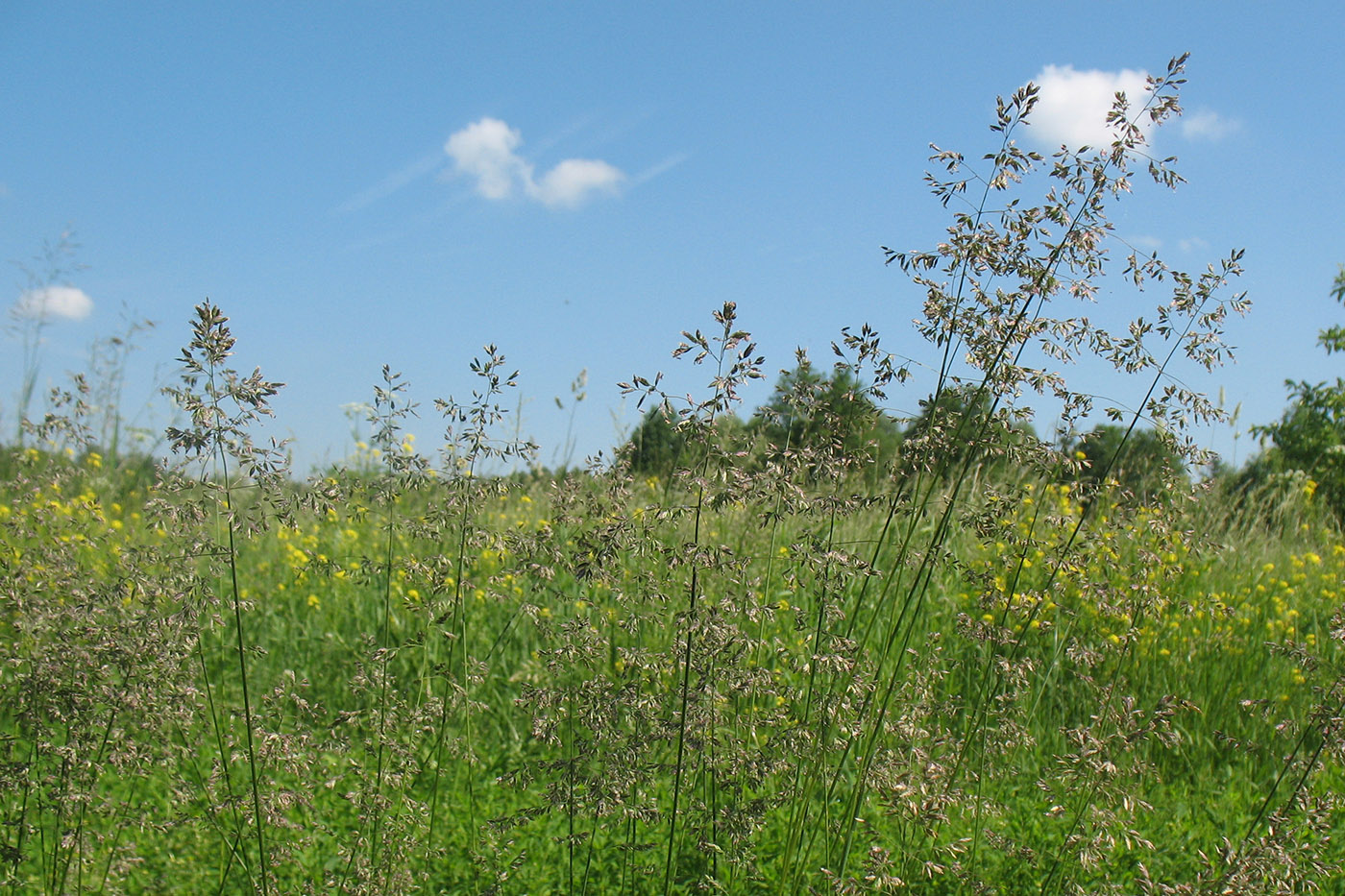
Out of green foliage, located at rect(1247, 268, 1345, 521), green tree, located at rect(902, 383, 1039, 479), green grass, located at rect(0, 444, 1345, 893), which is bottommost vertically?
green grass, located at rect(0, 444, 1345, 893)

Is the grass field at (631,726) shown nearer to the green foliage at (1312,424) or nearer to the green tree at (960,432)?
the green tree at (960,432)

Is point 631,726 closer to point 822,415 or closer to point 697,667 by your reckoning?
point 697,667

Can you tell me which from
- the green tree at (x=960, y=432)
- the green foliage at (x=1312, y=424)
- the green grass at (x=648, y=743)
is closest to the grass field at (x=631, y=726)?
the green grass at (x=648, y=743)

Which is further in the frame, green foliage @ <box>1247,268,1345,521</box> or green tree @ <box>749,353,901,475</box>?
green foliage @ <box>1247,268,1345,521</box>

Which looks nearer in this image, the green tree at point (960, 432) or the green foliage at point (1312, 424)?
the green tree at point (960, 432)

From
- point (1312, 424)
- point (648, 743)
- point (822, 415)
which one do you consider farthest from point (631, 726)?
point (1312, 424)

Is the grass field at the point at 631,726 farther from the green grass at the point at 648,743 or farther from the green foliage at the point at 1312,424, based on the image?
the green foliage at the point at 1312,424

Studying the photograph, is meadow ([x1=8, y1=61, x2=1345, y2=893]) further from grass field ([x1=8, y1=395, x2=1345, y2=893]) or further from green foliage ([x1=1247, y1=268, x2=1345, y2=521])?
green foliage ([x1=1247, y1=268, x2=1345, y2=521])

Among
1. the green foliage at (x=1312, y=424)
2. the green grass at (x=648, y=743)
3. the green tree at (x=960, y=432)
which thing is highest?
the green foliage at (x=1312, y=424)

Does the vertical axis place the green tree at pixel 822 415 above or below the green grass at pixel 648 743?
above

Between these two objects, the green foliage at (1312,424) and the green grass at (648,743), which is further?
the green foliage at (1312,424)

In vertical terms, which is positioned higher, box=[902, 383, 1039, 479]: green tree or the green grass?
box=[902, 383, 1039, 479]: green tree

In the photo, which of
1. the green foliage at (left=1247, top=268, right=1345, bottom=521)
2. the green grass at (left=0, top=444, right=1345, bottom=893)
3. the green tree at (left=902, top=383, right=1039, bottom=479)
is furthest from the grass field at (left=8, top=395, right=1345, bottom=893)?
the green foliage at (left=1247, top=268, right=1345, bottom=521)

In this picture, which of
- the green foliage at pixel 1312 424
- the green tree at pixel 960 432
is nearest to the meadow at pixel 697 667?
the green tree at pixel 960 432
